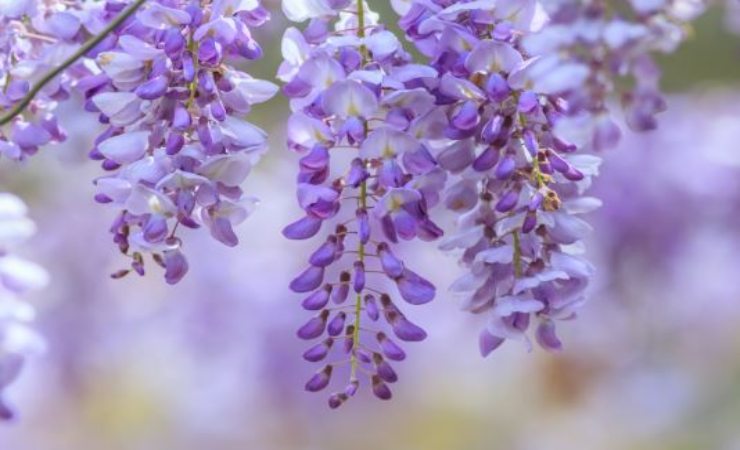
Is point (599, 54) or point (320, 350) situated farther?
point (320, 350)

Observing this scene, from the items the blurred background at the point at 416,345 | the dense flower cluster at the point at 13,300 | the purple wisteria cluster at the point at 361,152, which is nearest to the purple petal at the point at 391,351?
the purple wisteria cluster at the point at 361,152

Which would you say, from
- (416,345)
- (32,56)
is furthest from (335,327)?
(416,345)

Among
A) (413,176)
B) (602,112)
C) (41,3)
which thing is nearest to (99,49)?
(41,3)

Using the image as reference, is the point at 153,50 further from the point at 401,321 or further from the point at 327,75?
the point at 401,321

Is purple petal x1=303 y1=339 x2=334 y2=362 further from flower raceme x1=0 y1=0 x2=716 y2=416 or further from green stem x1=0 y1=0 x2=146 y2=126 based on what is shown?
green stem x1=0 y1=0 x2=146 y2=126

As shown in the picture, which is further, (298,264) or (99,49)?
(298,264)

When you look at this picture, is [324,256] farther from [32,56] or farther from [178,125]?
[32,56]
